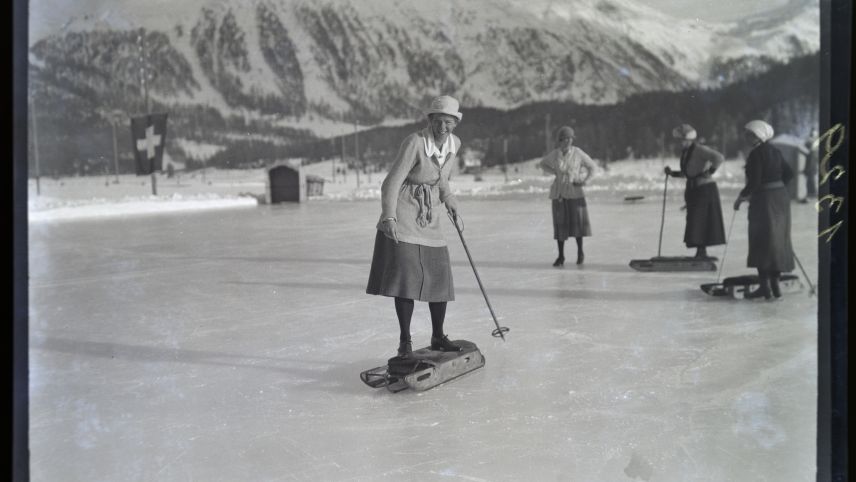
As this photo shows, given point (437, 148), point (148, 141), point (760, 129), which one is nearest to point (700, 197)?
point (760, 129)

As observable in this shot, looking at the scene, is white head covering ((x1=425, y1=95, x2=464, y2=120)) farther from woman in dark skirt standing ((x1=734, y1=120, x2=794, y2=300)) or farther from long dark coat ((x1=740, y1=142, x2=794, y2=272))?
long dark coat ((x1=740, y1=142, x2=794, y2=272))

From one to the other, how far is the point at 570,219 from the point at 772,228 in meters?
2.05

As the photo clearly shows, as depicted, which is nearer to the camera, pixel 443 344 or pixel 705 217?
Result: pixel 443 344

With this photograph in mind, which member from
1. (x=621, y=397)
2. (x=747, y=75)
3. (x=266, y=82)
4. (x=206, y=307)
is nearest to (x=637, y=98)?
(x=747, y=75)

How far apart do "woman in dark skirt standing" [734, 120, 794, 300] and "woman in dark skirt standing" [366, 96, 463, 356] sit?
232 cm

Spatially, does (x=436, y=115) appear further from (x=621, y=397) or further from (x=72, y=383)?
(x=72, y=383)

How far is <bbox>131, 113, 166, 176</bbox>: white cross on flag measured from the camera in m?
7.29

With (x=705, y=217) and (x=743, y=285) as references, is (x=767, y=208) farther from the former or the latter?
(x=705, y=217)

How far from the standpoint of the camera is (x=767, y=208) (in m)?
4.32

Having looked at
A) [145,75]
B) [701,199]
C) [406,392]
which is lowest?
[406,392]

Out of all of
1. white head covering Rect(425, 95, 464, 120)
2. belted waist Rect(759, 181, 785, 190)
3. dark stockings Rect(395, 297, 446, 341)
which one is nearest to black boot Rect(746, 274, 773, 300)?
belted waist Rect(759, 181, 785, 190)

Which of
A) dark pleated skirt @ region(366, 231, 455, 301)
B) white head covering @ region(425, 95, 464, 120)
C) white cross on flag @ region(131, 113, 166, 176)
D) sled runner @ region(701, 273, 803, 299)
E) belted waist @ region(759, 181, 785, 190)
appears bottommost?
sled runner @ region(701, 273, 803, 299)

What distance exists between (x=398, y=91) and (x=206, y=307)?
7.00 meters

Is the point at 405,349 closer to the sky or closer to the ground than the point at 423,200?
closer to the ground
